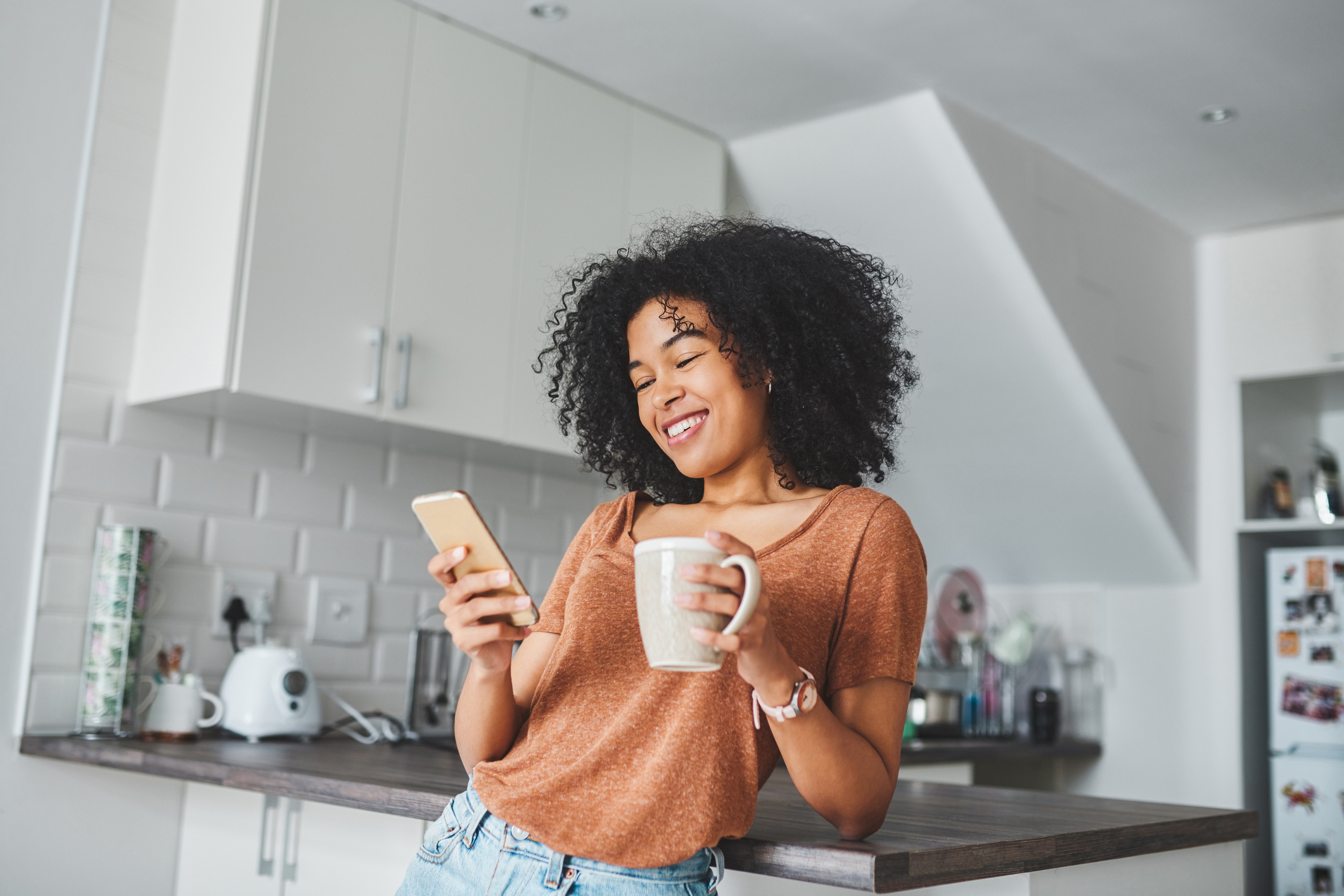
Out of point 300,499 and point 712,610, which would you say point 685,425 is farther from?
point 300,499

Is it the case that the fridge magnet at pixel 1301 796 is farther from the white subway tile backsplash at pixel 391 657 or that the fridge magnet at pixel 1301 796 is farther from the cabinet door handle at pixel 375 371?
the cabinet door handle at pixel 375 371

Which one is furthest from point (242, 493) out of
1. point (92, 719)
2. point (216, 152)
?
point (216, 152)

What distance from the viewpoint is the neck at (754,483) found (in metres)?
1.28

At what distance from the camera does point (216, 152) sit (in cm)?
221

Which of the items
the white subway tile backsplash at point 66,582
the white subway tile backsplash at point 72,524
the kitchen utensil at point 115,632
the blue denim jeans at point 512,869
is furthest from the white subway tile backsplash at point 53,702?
the blue denim jeans at point 512,869

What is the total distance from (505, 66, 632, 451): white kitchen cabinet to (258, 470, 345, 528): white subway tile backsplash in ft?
1.41

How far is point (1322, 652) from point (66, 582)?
125 inches

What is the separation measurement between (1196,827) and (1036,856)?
0.36 m

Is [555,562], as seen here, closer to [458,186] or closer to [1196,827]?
[458,186]

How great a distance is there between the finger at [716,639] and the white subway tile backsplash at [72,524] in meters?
1.69

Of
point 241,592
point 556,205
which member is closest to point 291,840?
point 241,592

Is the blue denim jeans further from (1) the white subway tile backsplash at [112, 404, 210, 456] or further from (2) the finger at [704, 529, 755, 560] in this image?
(1) the white subway tile backsplash at [112, 404, 210, 456]

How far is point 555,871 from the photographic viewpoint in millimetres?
1049

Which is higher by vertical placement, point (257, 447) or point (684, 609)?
point (257, 447)
